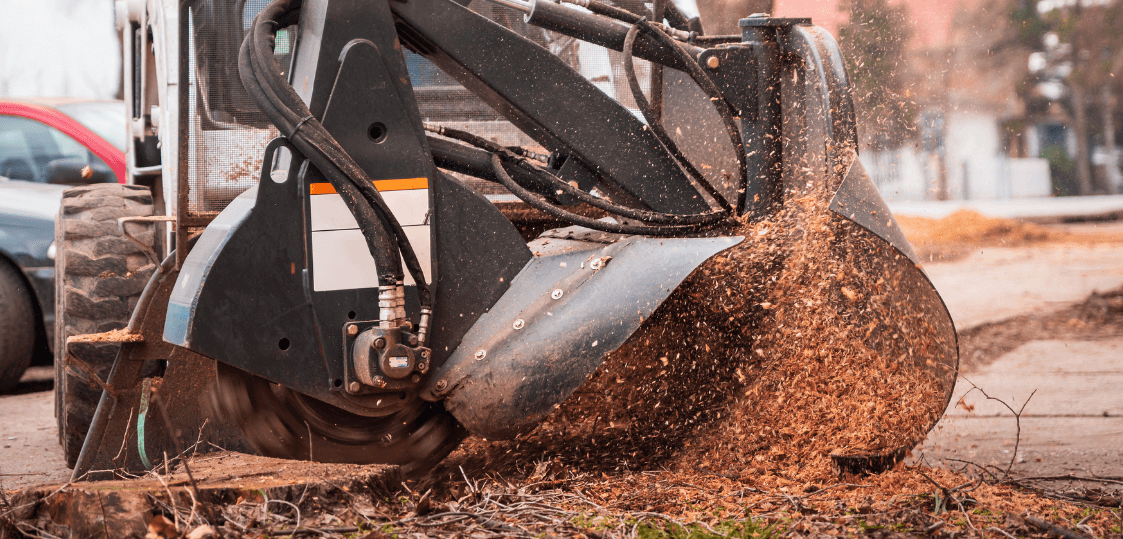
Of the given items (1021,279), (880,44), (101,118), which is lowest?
(1021,279)

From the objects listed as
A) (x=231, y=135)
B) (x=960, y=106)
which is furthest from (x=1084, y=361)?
(x=960, y=106)

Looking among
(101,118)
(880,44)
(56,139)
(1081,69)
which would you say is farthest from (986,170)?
(56,139)

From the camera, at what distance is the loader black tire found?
373 cm

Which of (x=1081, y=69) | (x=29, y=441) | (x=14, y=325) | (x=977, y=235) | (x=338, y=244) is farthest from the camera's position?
(x=1081, y=69)

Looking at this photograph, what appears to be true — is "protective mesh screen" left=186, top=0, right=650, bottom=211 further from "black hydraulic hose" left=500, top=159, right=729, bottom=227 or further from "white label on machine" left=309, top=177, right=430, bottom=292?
"white label on machine" left=309, top=177, right=430, bottom=292

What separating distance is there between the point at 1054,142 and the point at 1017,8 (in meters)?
3.95

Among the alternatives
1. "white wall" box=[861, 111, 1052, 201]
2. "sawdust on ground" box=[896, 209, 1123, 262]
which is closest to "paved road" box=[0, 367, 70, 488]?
"sawdust on ground" box=[896, 209, 1123, 262]

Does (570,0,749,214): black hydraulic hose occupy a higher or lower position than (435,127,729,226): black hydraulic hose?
higher

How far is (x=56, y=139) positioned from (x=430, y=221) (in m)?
4.21

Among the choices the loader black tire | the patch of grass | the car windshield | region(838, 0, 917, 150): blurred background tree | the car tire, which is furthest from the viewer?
region(838, 0, 917, 150): blurred background tree

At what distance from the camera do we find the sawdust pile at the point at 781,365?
9.25 feet

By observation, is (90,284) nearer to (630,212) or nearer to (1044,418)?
(630,212)

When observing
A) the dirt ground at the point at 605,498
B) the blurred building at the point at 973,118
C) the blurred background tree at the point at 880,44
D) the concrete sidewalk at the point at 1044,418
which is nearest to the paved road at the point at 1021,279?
the concrete sidewalk at the point at 1044,418

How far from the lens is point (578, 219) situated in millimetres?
2855
